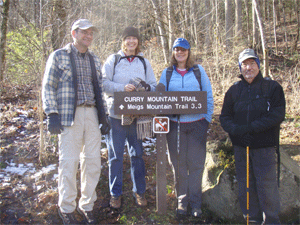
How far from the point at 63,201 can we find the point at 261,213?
2634mm

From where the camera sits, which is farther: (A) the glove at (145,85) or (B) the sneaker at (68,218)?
(A) the glove at (145,85)

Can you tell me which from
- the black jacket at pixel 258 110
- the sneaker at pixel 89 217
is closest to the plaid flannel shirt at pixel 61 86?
the sneaker at pixel 89 217

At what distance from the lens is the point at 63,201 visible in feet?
10.3

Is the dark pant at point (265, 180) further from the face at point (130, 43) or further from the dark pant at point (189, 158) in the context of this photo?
the face at point (130, 43)

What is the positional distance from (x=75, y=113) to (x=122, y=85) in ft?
2.38

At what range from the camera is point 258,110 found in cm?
309

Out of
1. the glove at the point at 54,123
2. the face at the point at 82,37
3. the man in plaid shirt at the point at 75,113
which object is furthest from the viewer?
the face at the point at 82,37

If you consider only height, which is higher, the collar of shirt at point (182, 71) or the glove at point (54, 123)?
the collar of shirt at point (182, 71)

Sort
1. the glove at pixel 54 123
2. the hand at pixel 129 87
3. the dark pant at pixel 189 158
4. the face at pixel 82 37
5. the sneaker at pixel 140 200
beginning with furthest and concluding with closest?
the sneaker at pixel 140 200 < the dark pant at pixel 189 158 < the hand at pixel 129 87 < the face at pixel 82 37 < the glove at pixel 54 123

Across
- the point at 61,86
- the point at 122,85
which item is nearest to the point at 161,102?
the point at 122,85

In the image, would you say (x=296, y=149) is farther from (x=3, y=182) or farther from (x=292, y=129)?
(x=3, y=182)

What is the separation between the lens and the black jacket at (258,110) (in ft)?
9.83

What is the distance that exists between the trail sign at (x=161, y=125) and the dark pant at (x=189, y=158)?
19cm

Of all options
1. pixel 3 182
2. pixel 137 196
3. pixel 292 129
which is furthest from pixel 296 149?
pixel 3 182
